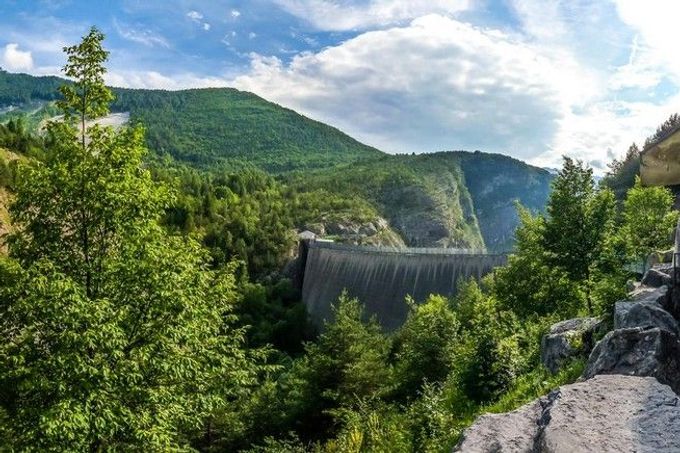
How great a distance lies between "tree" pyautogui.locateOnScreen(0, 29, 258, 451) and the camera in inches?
398

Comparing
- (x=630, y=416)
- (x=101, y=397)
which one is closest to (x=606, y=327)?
(x=630, y=416)

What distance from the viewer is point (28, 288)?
10359 millimetres

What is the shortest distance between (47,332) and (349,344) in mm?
16815

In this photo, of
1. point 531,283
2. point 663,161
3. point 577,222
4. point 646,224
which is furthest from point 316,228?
point 577,222

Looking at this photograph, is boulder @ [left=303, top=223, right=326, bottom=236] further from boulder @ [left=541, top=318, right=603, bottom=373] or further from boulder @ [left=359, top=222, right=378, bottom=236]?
boulder @ [left=541, top=318, right=603, bottom=373]

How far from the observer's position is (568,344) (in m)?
11.7

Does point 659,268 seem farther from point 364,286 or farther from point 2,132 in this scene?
point 2,132

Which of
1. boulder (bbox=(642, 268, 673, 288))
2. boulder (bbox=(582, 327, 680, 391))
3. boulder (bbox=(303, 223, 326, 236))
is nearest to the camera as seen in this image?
boulder (bbox=(582, 327, 680, 391))

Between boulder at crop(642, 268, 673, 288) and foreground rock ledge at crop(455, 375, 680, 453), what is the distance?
24.8 feet

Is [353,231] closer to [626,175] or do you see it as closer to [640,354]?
[626,175]

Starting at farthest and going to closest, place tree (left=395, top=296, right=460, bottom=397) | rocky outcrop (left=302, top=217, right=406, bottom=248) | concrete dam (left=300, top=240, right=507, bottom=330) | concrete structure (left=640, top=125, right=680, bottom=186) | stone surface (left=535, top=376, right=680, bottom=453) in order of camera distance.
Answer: rocky outcrop (left=302, top=217, right=406, bottom=248), concrete dam (left=300, top=240, right=507, bottom=330), concrete structure (left=640, top=125, right=680, bottom=186), tree (left=395, top=296, right=460, bottom=397), stone surface (left=535, top=376, right=680, bottom=453)

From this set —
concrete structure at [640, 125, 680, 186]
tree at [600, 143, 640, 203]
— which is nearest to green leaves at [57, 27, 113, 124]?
concrete structure at [640, 125, 680, 186]

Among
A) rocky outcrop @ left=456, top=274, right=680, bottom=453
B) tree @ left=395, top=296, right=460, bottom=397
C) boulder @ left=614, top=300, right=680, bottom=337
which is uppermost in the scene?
boulder @ left=614, top=300, right=680, bottom=337

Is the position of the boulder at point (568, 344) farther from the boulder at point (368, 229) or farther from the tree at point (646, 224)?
the boulder at point (368, 229)
